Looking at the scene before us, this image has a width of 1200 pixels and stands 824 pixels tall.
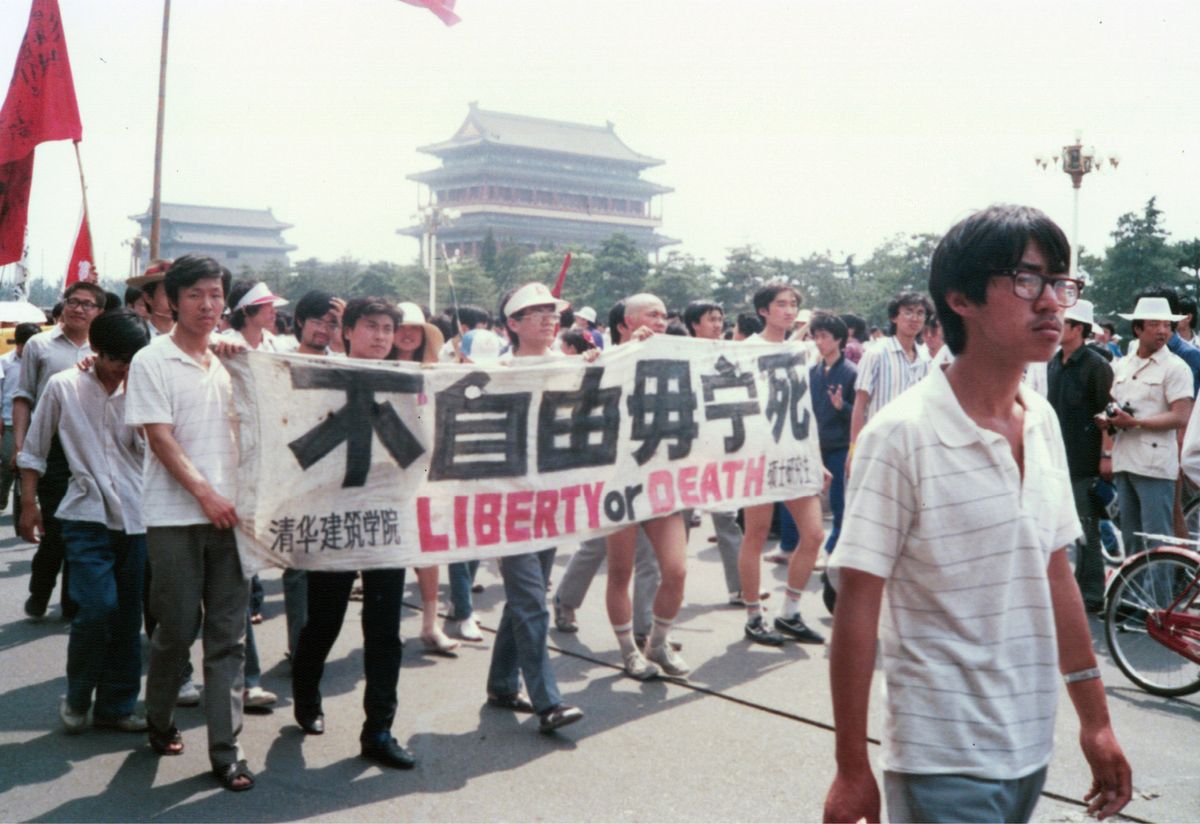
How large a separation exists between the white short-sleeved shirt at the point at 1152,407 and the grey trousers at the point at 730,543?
2.14 metres

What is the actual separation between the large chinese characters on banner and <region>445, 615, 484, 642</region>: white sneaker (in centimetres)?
129

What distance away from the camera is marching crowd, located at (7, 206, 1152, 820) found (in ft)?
5.86

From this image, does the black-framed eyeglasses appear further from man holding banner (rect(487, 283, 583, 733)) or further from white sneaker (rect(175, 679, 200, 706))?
white sneaker (rect(175, 679, 200, 706))

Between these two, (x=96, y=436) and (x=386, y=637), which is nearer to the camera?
(x=386, y=637)

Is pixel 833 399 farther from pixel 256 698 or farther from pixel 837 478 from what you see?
pixel 256 698

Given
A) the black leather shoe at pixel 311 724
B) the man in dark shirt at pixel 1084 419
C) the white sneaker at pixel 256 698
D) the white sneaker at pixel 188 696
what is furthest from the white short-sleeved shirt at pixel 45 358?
the man in dark shirt at pixel 1084 419

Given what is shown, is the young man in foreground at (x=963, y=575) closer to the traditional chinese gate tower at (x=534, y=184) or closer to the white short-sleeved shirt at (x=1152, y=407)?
the white short-sleeved shirt at (x=1152, y=407)

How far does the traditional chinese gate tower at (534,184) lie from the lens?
5988 cm

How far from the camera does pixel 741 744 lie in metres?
3.99

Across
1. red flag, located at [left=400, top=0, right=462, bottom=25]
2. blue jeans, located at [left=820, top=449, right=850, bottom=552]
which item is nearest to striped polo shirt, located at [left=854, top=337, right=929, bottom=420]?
blue jeans, located at [left=820, top=449, right=850, bottom=552]

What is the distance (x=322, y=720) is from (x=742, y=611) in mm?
2722

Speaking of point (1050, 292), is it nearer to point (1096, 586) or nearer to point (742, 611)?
point (742, 611)

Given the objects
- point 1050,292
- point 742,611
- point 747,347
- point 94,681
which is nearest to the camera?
point 1050,292

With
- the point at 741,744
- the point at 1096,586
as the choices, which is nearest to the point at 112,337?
the point at 741,744
